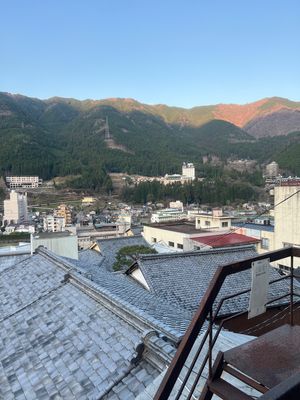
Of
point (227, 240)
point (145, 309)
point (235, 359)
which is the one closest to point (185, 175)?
point (227, 240)

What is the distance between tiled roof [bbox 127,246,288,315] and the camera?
9.57m

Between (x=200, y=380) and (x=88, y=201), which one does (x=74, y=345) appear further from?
(x=88, y=201)

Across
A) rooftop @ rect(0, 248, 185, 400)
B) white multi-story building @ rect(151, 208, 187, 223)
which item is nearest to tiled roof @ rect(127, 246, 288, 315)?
rooftop @ rect(0, 248, 185, 400)

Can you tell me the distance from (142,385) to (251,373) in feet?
7.32

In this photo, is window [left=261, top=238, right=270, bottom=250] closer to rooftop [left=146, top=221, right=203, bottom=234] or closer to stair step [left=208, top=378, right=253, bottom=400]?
rooftop [left=146, top=221, right=203, bottom=234]

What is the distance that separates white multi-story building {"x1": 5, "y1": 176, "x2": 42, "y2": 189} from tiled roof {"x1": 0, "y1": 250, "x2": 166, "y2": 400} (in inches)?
4037

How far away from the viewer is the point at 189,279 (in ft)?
34.8

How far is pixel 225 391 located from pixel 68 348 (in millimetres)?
3663

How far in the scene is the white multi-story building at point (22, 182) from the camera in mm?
103875

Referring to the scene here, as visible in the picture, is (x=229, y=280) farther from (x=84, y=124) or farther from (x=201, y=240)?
(x=84, y=124)

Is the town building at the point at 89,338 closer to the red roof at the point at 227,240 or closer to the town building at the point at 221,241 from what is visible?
the town building at the point at 221,241

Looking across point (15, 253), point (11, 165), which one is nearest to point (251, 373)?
point (15, 253)

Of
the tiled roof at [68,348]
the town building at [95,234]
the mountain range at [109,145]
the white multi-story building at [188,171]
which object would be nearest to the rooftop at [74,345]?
the tiled roof at [68,348]

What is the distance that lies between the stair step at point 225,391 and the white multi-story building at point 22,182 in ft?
355
